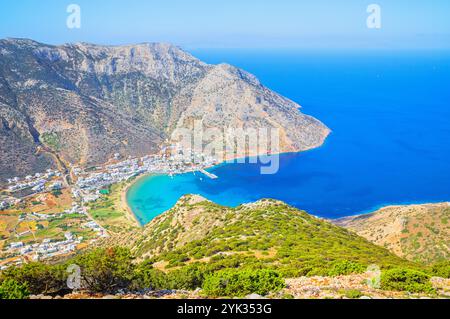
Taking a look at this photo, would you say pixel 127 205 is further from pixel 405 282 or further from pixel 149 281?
pixel 405 282

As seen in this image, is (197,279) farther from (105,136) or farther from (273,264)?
(105,136)

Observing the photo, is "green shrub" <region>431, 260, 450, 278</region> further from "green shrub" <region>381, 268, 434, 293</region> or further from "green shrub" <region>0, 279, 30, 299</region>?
"green shrub" <region>0, 279, 30, 299</region>

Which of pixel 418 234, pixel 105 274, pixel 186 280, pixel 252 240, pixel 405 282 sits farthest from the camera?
pixel 418 234

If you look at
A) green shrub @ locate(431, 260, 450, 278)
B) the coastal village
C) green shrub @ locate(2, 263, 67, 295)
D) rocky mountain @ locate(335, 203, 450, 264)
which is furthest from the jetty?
green shrub @ locate(2, 263, 67, 295)

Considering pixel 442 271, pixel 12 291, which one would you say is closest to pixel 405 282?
pixel 442 271

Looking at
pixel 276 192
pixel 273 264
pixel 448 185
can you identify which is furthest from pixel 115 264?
pixel 448 185

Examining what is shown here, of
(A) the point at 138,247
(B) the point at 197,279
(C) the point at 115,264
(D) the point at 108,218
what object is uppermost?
(C) the point at 115,264
